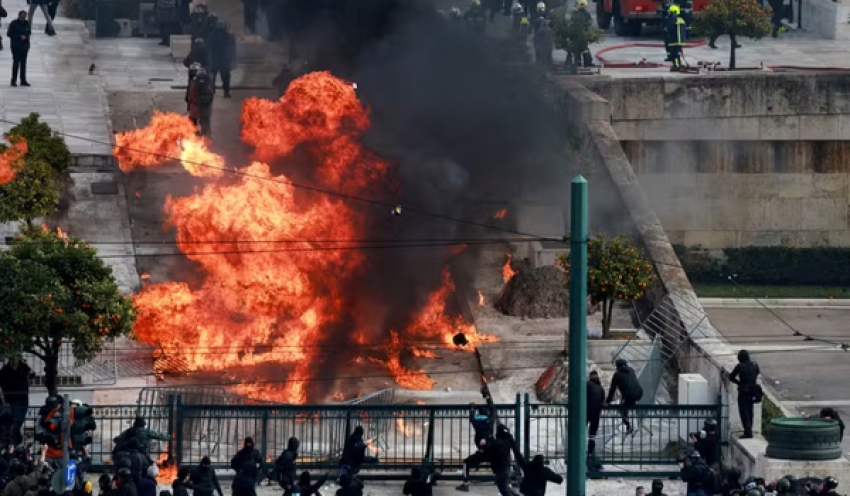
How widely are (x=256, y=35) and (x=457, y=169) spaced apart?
842 centimetres

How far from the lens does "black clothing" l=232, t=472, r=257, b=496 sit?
28.0 metres

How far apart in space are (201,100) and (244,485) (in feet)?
47.5

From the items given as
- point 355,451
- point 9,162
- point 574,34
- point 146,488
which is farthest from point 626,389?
point 574,34

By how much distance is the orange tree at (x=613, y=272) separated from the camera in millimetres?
34969

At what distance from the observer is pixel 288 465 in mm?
28516

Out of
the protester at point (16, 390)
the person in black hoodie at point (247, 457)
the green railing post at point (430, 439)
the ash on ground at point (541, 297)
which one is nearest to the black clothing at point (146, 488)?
the person in black hoodie at point (247, 457)

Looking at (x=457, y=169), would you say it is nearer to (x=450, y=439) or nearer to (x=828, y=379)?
(x=828, y=379)

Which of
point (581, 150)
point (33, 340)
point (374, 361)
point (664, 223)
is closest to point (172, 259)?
point (374, 361)

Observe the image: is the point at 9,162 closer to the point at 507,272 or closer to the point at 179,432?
the point at 179,432

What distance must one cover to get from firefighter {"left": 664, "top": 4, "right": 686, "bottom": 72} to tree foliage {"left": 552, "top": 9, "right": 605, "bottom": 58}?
1.74m

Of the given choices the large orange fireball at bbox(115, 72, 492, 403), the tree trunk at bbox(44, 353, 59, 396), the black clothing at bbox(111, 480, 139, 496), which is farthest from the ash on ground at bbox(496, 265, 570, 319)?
the black clothing at bbox(111, 480, 139, 496)

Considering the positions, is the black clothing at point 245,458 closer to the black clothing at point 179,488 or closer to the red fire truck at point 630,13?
the black clothing at point 179,488

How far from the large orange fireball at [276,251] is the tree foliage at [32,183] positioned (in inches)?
80.2

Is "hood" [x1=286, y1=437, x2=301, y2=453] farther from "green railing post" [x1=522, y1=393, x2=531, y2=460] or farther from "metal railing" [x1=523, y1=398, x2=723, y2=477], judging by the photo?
"metal railing" [x1=523, y1=398, x2=723, y2=477]
